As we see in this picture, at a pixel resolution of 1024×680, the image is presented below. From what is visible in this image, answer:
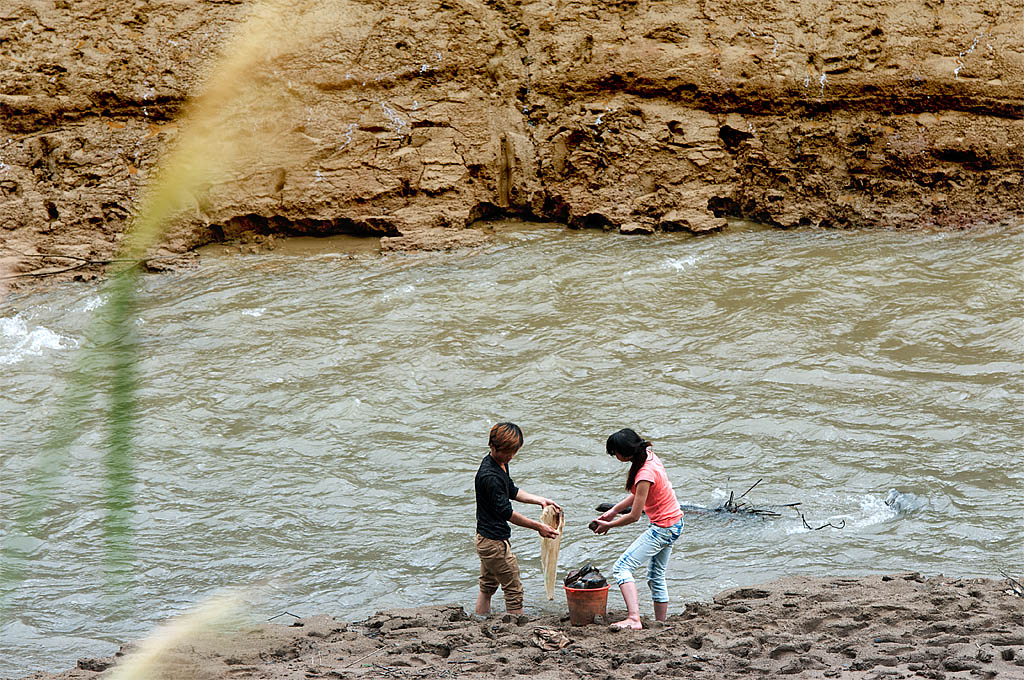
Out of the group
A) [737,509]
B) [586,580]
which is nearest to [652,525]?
[586,580]

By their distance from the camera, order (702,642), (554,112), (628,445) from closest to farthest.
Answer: (702,642) < (628,445) < (554,112)

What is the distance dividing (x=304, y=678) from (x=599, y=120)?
10.9 meters

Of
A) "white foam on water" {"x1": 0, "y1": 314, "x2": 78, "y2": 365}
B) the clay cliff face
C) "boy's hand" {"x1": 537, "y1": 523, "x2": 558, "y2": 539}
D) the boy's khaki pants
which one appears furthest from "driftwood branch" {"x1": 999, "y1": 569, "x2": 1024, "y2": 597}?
"white foam on water" {"x1": 0, "y1": 314, "x2": 78, "y2": 365}

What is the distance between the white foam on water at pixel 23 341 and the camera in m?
10.8

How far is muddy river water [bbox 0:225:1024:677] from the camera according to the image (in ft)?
22.1

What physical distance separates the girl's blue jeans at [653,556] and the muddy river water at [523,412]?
0.33 metres

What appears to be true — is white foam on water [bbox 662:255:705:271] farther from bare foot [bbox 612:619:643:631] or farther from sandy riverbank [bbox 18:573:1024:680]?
bare foot [bbox 612:619:643:631]

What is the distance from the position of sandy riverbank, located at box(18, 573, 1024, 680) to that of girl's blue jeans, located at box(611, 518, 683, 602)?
21 cm

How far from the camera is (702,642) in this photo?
521 cm

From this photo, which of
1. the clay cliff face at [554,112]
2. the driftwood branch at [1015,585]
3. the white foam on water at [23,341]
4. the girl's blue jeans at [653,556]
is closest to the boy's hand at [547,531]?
the girl's blue jeans at [653,556]

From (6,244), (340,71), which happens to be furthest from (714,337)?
(6,244)

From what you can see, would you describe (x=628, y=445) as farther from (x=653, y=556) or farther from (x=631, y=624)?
(x=631, y=624)

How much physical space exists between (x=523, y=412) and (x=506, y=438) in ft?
12.7

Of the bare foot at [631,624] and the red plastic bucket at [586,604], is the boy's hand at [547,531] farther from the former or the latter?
the bare foot at [631,624]
